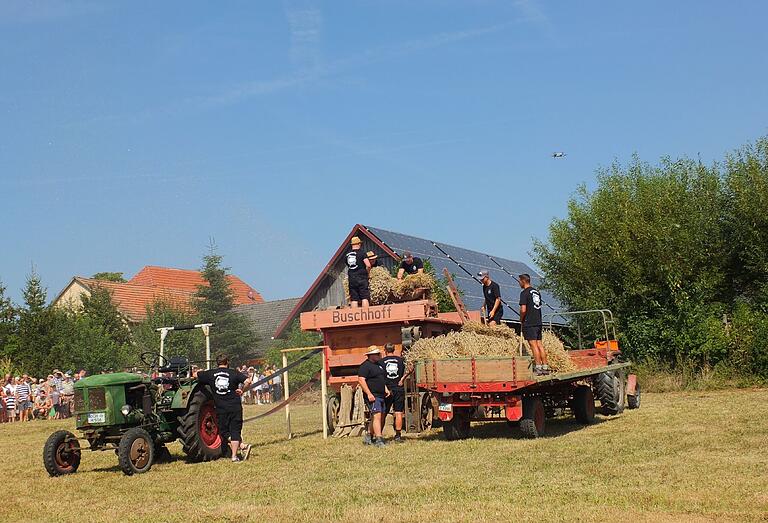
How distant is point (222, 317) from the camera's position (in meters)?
48.7

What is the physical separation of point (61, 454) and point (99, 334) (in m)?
28.5

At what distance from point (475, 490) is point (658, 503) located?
6.83 feet

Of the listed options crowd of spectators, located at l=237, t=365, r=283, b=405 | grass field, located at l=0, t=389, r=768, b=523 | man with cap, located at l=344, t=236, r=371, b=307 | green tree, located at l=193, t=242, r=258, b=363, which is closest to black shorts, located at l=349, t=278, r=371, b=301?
man with cap, located at l=344, t=236, r=371, b=307

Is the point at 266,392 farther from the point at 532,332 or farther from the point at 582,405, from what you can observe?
the point at 532,332

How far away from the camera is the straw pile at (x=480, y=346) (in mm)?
16016

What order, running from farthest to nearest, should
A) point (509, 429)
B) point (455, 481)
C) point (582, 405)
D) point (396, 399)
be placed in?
point (582, 405), point (509, 429), point (396, 399), point (455, 481)

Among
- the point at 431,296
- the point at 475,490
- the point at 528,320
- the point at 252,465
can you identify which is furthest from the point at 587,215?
the point at 475,490

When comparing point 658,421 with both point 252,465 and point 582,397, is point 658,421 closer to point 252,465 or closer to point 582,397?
point 582,397

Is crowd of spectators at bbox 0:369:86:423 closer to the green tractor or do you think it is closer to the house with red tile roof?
the house with red tile roof

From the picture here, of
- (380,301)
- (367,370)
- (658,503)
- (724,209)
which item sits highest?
(724,209)

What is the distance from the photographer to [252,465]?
555 inches

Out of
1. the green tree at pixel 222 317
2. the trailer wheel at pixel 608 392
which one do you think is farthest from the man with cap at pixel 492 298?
the green tree at pixel 222 317

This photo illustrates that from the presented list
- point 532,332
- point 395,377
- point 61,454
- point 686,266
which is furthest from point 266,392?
point 61,454

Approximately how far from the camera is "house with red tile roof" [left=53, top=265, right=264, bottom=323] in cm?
5375
